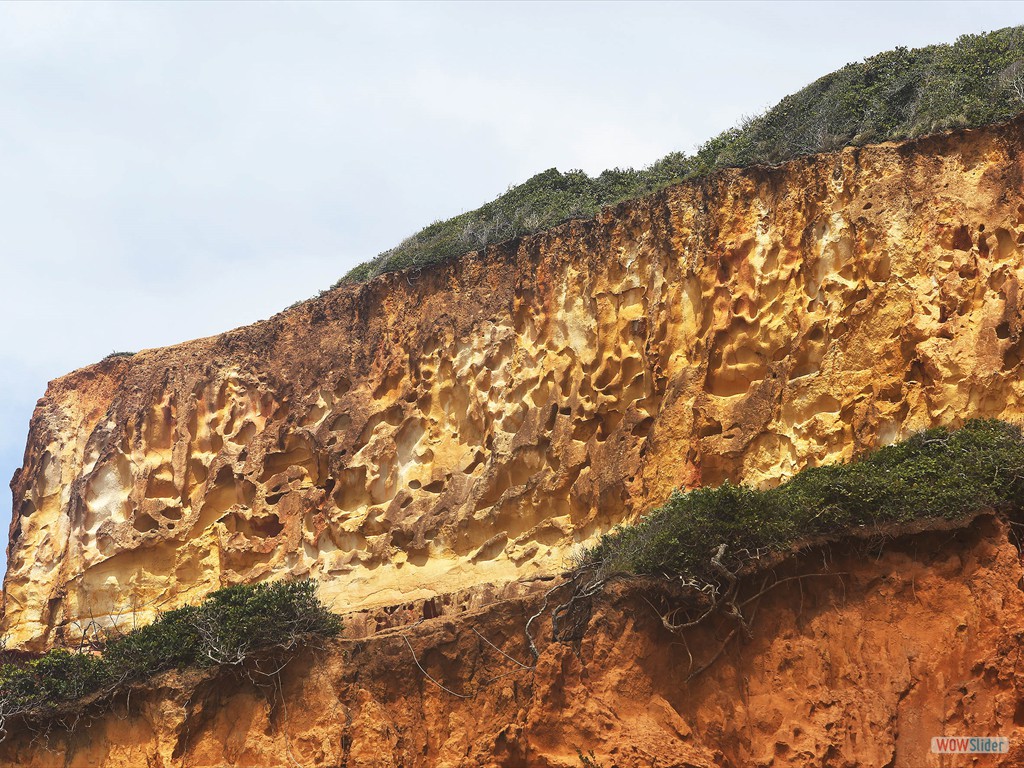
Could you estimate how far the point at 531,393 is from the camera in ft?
68.5

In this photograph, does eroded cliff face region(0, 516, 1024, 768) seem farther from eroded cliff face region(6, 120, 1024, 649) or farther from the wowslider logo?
eroded cliff face region(6, 120, 1024, 649)

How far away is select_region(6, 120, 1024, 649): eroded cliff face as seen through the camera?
17281 mm

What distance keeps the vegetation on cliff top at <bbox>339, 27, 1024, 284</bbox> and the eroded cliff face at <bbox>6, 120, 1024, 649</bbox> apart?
82cm

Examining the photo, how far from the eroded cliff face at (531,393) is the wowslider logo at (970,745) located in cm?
447

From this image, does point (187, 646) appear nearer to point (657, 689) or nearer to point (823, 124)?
point (657, 689)

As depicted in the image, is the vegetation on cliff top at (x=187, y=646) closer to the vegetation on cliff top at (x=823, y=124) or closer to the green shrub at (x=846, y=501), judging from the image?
the green shrub at (x=846, y=501)

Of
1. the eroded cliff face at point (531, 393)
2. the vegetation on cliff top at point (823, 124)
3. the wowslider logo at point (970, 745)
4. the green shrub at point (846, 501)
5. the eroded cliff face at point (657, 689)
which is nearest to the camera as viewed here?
the wowslider logo at point (970, 745)

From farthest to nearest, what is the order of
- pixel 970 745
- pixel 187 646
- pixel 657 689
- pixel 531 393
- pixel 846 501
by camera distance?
1. pixel 531 393
2. pixel 187 646
3. pixel 657 689
4. pixel 846 501
5. pixel 970 745

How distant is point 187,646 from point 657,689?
23.8 ft

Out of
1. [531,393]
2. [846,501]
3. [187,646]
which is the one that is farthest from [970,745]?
[187,646]

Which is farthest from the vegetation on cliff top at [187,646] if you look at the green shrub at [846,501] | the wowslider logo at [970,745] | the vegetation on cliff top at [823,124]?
the wowslider logo at [970,745]

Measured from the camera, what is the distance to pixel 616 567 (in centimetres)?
1596

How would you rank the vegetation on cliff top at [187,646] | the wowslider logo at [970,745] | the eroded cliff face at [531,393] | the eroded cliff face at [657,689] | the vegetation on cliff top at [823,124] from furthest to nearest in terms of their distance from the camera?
the vegetation on cliff top at [823,124] < the vegetation on cliff top at [187,646] < the eroded cliff face at [531,393] < the eroded cliff face at [657,689] < the wowslider logo at [970,745]

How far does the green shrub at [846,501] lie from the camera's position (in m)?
14.3
